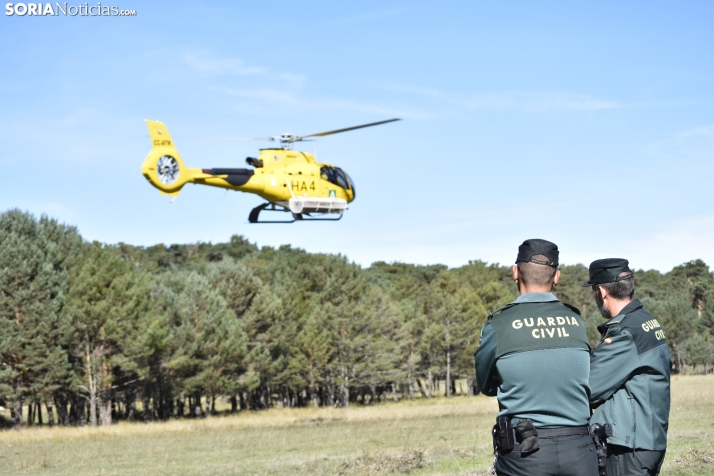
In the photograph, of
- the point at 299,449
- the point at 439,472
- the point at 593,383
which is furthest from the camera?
the point at 299,449

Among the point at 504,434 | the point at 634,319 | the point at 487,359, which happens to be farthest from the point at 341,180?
the point at 504,434

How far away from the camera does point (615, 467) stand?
5523mm

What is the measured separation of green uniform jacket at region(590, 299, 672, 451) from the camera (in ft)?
17.9

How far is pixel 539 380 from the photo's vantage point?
4980mm

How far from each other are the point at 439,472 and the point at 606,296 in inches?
335

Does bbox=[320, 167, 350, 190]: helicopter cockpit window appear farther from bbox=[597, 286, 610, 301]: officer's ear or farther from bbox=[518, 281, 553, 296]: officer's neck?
bbox=[518, 281, 553, 296]: officer's neck

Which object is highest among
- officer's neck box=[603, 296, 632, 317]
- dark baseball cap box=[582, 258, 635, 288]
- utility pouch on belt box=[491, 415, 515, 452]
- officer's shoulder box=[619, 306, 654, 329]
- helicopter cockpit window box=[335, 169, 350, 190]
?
helicopter cockpit window box=[335, 169, 350, 190]

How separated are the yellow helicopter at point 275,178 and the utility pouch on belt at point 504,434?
25.4 meters

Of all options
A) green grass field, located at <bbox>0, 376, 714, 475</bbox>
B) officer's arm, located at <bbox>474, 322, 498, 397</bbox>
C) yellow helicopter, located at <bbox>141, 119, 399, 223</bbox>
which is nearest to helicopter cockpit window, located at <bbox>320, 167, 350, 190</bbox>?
yellow helicopter, located at <bbox>141, 119, 399, 223</bbox>

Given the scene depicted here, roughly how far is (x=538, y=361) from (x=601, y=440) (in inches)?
35.1

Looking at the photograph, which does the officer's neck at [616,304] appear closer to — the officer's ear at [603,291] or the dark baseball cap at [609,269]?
the officer's ear at [603,291]

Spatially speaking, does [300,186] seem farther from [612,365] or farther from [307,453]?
[612,365]

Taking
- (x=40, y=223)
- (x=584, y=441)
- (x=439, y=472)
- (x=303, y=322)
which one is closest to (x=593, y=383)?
(x=584, y=441)

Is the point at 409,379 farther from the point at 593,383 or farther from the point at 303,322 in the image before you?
the point at 593,383
